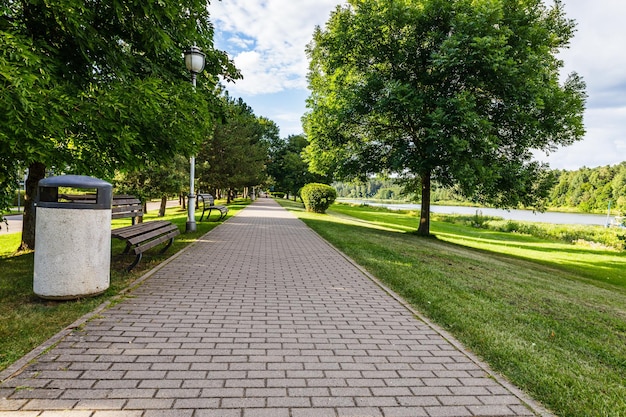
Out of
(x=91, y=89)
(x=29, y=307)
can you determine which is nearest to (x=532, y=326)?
(x=29, y=307)

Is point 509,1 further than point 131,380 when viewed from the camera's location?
Yes

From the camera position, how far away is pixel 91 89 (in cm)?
504

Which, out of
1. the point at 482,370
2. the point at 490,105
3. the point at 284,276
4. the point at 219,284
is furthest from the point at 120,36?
the point at 490,105

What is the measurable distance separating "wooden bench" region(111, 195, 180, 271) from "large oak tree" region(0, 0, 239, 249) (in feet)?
3.74

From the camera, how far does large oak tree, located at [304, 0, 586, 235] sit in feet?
39.7

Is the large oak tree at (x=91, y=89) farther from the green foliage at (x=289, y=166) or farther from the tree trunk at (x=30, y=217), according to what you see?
the green foliage at (x=289, y=166)

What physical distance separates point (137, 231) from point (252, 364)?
4.24 metres

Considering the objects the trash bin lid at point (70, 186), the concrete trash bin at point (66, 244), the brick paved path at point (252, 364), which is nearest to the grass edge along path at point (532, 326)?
the brick paved path at point (252, 364)

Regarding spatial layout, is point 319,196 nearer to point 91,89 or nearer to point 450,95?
point 450,95

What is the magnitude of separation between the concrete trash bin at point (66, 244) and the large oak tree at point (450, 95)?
10588 mm

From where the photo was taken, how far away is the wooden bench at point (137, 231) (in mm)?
5602

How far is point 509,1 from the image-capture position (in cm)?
1379

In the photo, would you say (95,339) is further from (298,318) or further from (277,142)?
(277,142)

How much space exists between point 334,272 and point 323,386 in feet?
13.6
